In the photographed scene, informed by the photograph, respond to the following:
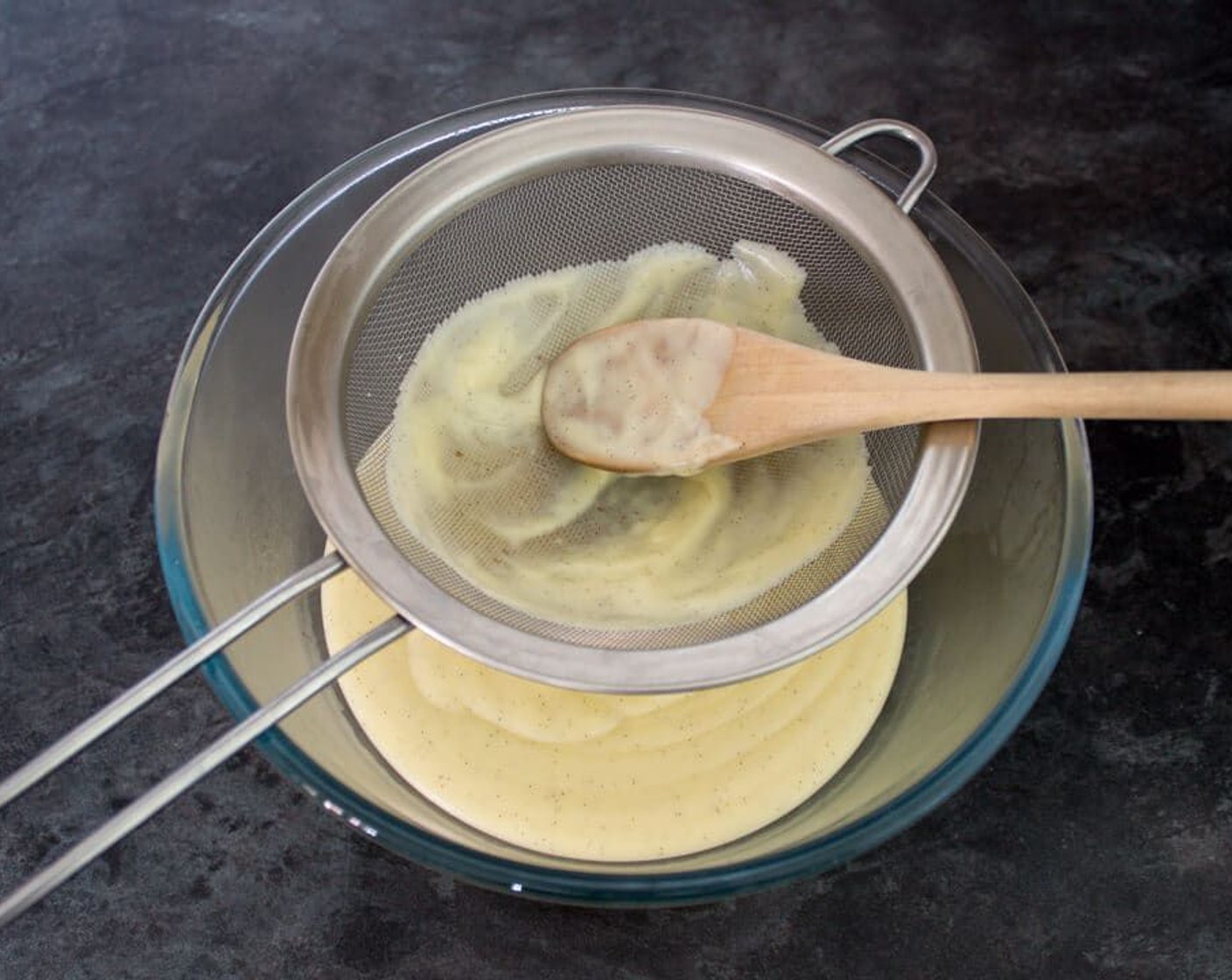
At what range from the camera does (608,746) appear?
49.9 inches

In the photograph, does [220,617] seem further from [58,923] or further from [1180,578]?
[1180,578]

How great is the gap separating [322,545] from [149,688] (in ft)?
1.73

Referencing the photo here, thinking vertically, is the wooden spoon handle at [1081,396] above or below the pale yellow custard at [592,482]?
above

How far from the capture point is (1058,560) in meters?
1.19

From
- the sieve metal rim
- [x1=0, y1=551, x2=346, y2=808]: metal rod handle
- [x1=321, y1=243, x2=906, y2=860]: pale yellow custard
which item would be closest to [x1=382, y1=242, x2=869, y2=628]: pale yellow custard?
[x1=321, y1=243, x2=906, y2=860]: pale yellow custard

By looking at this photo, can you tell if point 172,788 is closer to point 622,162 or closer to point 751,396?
point 751,396

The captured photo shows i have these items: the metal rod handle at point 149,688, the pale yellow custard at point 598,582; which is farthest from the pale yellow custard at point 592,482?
the metal rod handle at point 149,688

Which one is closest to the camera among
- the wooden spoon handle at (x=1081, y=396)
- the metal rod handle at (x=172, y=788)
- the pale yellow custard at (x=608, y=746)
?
the metal rod handle at (x=172, y=788)

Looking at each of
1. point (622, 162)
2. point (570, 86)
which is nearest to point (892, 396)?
point (622, 162)

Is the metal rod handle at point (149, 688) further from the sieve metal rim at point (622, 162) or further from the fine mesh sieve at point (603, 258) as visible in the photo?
the sieve metal rim at point (622, 162)

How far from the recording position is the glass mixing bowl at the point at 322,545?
1.09 meters

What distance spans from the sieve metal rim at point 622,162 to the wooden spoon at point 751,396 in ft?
0.26

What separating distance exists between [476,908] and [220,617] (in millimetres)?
443

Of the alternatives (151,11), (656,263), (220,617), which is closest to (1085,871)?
(656,263)
